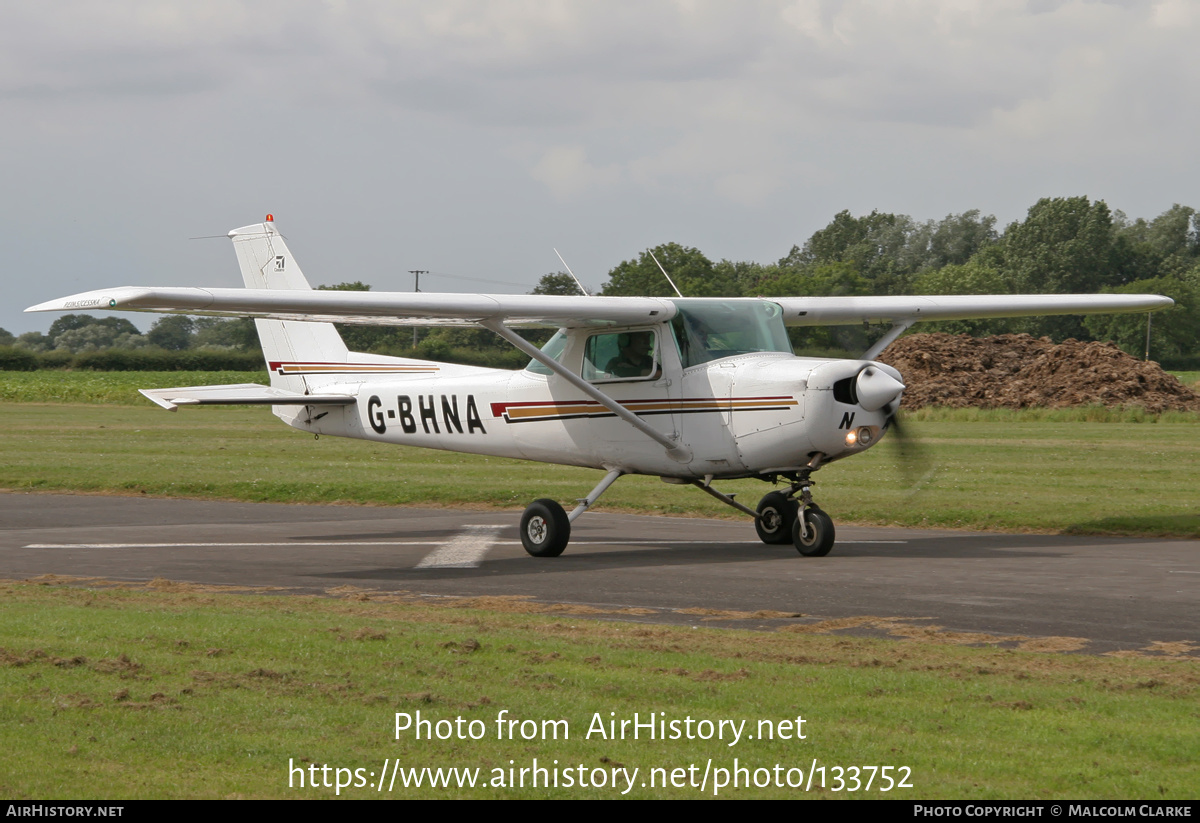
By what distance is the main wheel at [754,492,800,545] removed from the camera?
15383 mm

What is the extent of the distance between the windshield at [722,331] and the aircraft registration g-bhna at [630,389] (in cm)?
2

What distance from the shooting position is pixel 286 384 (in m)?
18.7

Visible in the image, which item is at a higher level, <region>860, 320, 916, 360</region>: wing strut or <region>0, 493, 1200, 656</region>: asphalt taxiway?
<region>860, 320, 916, 360</region>: wing strut

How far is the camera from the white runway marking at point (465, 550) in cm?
1373

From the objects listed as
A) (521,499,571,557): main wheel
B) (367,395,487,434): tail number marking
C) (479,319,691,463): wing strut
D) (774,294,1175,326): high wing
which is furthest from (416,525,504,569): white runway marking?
(774,294,1175,326): high wing

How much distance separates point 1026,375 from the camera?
53.0 meters

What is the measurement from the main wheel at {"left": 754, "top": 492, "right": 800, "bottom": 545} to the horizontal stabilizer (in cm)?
616

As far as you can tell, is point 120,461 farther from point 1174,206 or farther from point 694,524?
point 1174,206

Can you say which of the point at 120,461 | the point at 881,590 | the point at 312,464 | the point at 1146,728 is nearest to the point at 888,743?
the point at 1146,728

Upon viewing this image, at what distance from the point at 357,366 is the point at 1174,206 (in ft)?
467

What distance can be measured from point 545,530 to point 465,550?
123cm

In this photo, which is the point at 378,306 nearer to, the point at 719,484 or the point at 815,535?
the point at 815,535

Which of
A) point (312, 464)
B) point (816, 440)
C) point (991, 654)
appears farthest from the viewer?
point (312, 464)

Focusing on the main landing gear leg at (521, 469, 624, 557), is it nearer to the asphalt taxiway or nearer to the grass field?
the asphalt taxiway
